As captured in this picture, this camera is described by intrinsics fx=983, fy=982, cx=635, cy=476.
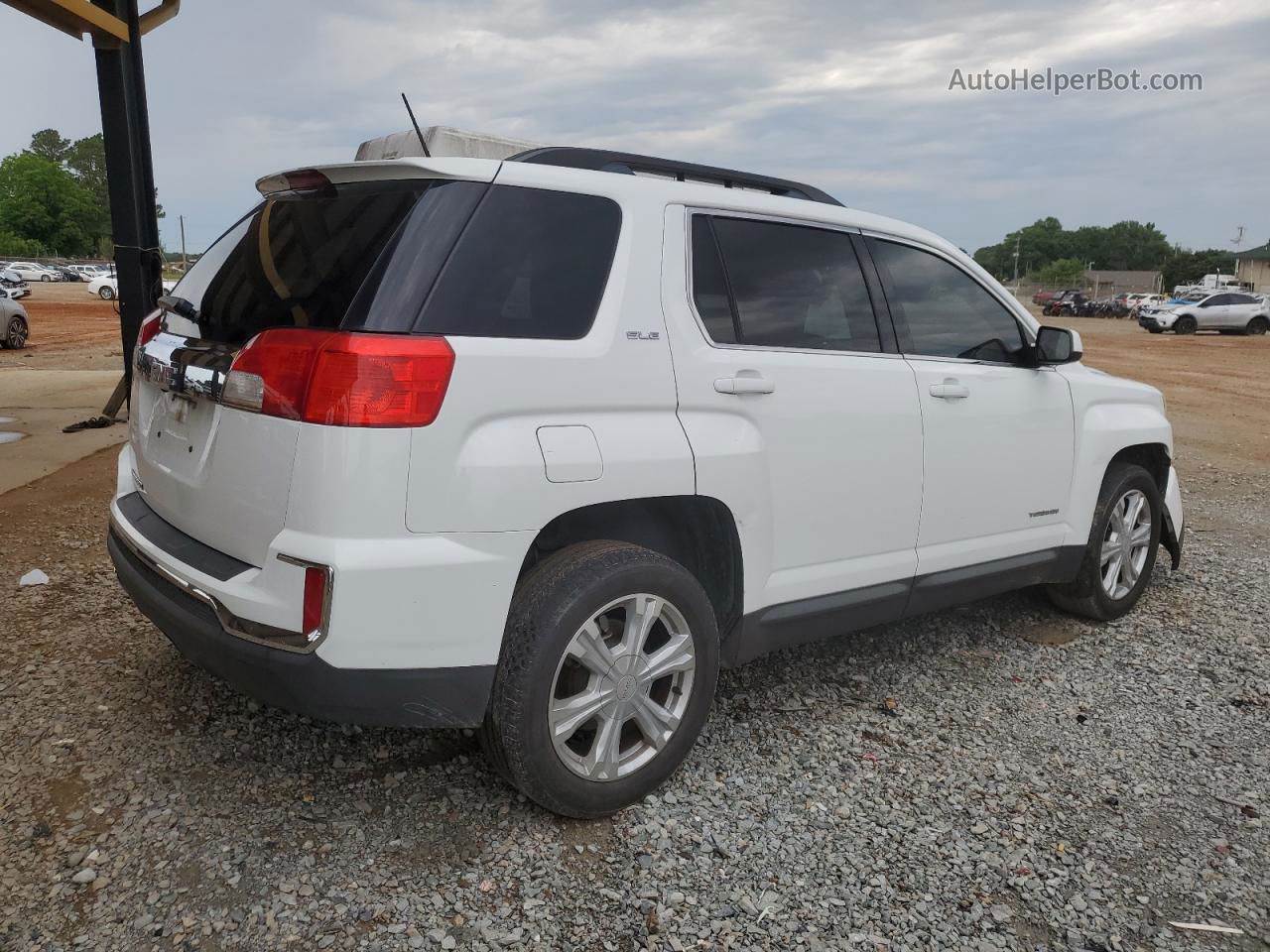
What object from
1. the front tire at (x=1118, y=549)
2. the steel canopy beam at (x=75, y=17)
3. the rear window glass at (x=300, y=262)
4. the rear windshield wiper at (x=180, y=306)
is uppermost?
the steel canopy beam at (x=75, y=17)

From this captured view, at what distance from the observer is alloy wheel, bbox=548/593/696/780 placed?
9.02ft

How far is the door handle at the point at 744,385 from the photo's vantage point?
300cm

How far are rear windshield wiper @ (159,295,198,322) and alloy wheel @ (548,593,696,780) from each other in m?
1.54

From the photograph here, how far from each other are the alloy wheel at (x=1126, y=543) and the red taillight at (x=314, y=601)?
3.67 meters

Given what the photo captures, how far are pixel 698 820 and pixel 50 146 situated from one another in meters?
143

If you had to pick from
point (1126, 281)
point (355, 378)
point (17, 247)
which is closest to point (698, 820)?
point (355, 378)

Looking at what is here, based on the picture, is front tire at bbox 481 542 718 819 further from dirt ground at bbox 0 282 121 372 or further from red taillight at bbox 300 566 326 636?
dirt ground at bbox 0 282 121 372

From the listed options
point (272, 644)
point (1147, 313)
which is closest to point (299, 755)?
point (272, 644)

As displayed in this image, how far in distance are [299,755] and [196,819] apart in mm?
413

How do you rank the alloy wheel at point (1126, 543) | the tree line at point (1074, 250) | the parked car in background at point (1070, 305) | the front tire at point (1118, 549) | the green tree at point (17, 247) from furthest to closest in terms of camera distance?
1. the tree line at point (1074, 250)
2. the green tree at point (17, 247)
3. the parked car in background at point (1070, 305)
4. the alloy wheel at point (1126, 543)
5. the front tire at point (1118, 549)

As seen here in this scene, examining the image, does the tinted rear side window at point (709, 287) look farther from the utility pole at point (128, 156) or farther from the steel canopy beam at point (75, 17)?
the utility pole at point (128, 156)

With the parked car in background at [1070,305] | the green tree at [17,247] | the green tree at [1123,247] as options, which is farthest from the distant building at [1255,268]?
the green tree at [17,247]

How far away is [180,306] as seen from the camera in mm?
3072

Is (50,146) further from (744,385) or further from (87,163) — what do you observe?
(744,385)
